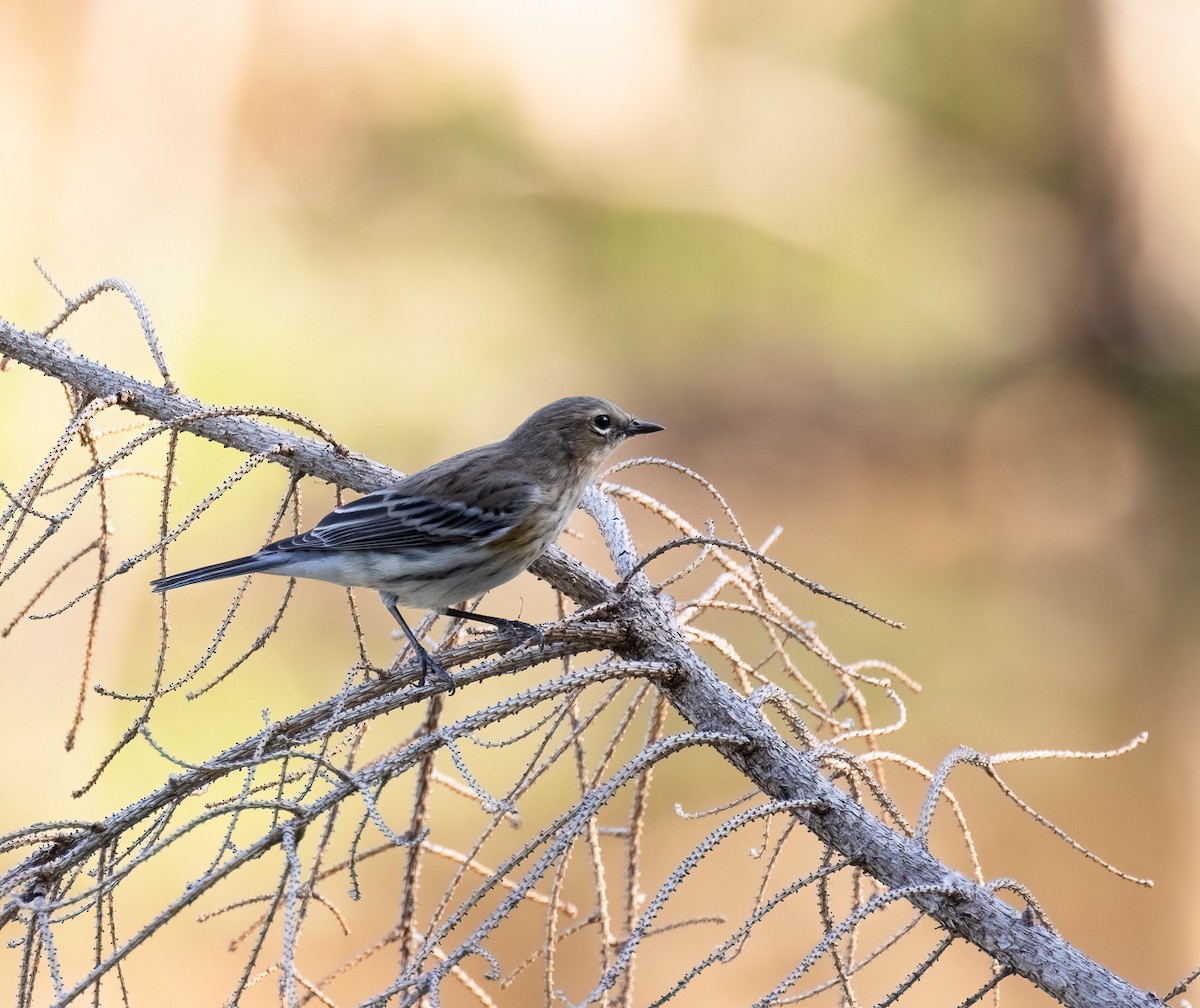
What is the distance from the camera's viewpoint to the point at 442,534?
2975 mm

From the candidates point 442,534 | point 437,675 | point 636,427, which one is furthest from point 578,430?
point 437,675

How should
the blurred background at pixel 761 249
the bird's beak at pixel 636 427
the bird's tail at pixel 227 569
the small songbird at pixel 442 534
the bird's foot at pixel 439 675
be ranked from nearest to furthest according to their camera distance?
the bird's foot at pixel 439 675 < the bird's tail at pixel 227 569 < the small songbird at pixel 442 534 < the bird's beak at pixel 636 427 < the blurred background at pixel 761 249

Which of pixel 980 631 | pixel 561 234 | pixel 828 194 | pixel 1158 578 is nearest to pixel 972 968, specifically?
pixel 980 631

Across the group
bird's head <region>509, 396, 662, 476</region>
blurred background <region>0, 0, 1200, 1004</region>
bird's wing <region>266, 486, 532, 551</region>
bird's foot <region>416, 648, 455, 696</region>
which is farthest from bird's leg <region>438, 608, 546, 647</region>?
blurred background <region>0, 0, 1200, 1004</region>

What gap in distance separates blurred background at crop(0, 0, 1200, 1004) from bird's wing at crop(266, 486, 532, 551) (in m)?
4.97

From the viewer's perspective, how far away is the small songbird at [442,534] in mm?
2748

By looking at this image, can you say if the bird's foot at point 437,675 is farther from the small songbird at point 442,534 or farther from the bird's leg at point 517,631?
the small songbird at point 442,534

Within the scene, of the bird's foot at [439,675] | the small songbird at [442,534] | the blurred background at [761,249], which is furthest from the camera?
the blurred background at [761,249]

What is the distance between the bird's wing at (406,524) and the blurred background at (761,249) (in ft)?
16.3

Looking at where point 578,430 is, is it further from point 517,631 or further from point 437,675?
point 437,675

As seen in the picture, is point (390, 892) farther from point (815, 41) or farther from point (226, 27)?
point (815, 41)

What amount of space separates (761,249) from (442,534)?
8113mm

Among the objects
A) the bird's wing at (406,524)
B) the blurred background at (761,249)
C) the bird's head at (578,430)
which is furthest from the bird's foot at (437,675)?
the blurred background at (761,249)

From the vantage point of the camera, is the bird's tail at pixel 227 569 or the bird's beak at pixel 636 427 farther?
the bird's beak at pixel 636 427
